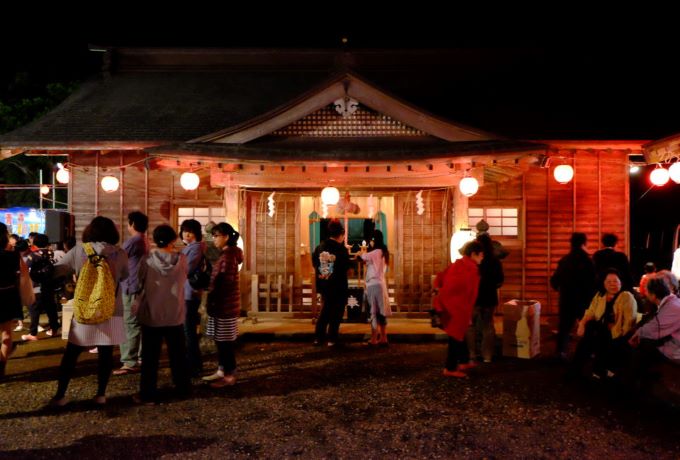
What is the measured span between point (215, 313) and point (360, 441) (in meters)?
2.60

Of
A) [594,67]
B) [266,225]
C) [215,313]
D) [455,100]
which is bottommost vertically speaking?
[215,313]

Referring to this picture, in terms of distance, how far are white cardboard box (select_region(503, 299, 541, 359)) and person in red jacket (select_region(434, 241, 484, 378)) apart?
1.48 m

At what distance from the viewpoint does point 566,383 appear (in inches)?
289

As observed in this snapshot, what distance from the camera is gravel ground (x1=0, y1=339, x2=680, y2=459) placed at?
5.06 meters

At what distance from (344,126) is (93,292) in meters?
6.63

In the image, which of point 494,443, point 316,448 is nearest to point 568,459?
point 494,443

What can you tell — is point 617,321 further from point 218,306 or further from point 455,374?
point 218,306

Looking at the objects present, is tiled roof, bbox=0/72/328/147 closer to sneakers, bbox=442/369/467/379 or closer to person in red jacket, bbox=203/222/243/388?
person in red jacket, bbox=203/222/243/388

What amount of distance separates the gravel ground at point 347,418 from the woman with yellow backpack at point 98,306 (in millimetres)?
436

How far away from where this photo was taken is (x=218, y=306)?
691 centimetres

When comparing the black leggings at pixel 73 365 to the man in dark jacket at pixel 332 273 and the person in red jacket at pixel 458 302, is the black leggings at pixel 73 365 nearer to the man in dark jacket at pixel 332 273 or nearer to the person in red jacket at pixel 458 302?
the man in dark jacket at pixel 332 273

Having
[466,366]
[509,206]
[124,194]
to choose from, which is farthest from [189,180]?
[509,206]

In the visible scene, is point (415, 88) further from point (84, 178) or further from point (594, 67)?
point (84, 178)

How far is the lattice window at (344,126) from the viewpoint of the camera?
37.1 feet
